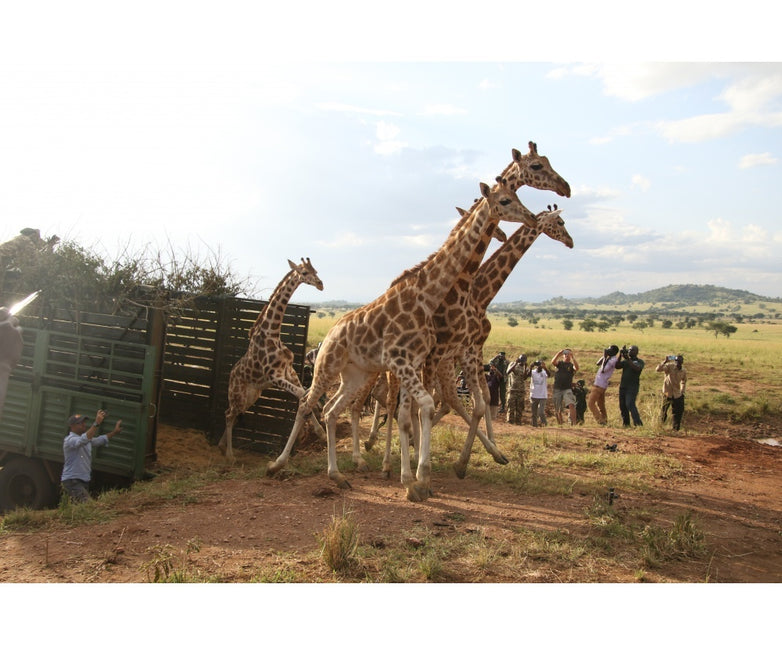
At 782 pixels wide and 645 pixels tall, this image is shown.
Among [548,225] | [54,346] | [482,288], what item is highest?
[548,225]

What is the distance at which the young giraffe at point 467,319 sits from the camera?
728 centimetres

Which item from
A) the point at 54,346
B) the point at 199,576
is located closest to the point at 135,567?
the point at 199,576

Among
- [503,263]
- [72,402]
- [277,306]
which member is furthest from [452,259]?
[72,402]

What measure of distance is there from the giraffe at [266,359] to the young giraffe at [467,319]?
8.72ft

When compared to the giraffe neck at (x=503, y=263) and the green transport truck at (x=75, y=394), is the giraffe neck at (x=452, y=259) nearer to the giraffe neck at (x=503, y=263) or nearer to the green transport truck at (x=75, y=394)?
the giraffe neck at (x=503, y=263)

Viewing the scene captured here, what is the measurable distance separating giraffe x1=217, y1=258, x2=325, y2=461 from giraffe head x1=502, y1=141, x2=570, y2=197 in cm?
391

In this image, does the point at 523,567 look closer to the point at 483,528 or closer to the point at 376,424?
the point at 483,528

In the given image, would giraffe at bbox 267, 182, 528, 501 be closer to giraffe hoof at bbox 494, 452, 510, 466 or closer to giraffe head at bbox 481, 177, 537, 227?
giraffe head at bbox 481, 177, 537, 227

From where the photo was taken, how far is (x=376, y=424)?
9938 mm

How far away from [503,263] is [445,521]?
4.13 metres

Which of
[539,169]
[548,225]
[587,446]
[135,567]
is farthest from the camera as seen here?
[587,446]

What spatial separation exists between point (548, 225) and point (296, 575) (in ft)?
19.4

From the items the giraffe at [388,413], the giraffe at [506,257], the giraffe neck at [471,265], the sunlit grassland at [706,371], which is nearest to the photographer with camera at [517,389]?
the sunlit grassland at [706,371]

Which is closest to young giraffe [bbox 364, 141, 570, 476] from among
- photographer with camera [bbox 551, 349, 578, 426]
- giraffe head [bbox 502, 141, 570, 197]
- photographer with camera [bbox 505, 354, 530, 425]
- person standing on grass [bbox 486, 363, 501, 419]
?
giraffe head [bbox 502, 141, 570, 197]
